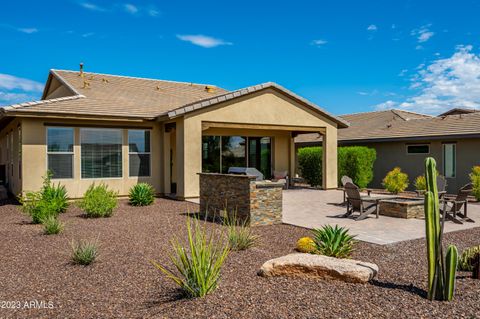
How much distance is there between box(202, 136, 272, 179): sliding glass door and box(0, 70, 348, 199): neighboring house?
5 centimetres

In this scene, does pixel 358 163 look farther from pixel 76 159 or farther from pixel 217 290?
pixel 217 290

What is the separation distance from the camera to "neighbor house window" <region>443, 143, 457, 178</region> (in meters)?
19.2

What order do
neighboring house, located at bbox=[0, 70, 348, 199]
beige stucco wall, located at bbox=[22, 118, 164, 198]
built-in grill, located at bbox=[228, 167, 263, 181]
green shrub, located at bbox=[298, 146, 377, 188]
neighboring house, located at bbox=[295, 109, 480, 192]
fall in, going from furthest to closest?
green shrub, located at bbox=[298, 146, 377, 188] → neighboring house, located at bbox=[295, 109, 480, 192] → built-in grill, located at bbox=[228, 167, 263, 181] → neighboring house, located at bbox=[0, 70, 348, 199] → beige stucco wall, located at bbox=[22, 118, 164, 198]

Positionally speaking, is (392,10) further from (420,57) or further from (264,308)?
(264,308)

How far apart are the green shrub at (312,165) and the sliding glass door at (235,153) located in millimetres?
1869

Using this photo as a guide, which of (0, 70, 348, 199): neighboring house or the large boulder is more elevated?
(0, 70, 348, 199): neighboring house

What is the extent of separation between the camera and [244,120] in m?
16.8

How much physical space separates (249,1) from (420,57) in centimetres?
1049

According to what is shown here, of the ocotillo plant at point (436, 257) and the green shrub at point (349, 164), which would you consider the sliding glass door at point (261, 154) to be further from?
the ocotillo plant at point (436, 257)

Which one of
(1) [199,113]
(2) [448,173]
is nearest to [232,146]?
(1) [199,113]

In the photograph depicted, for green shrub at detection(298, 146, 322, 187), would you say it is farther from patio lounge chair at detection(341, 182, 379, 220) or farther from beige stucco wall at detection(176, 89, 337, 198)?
patio lounge chair at detection(341, 182, 379, 220)

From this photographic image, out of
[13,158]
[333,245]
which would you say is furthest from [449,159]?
[13,158]

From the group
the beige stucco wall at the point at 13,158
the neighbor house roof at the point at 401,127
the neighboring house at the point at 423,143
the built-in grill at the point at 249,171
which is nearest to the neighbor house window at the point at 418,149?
the neighboring house at the point at 423,143

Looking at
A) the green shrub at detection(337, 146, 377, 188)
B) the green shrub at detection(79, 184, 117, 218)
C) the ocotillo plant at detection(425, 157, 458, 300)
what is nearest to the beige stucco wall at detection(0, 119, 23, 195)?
the green shrub at detection(79, 184, 117, 218)
